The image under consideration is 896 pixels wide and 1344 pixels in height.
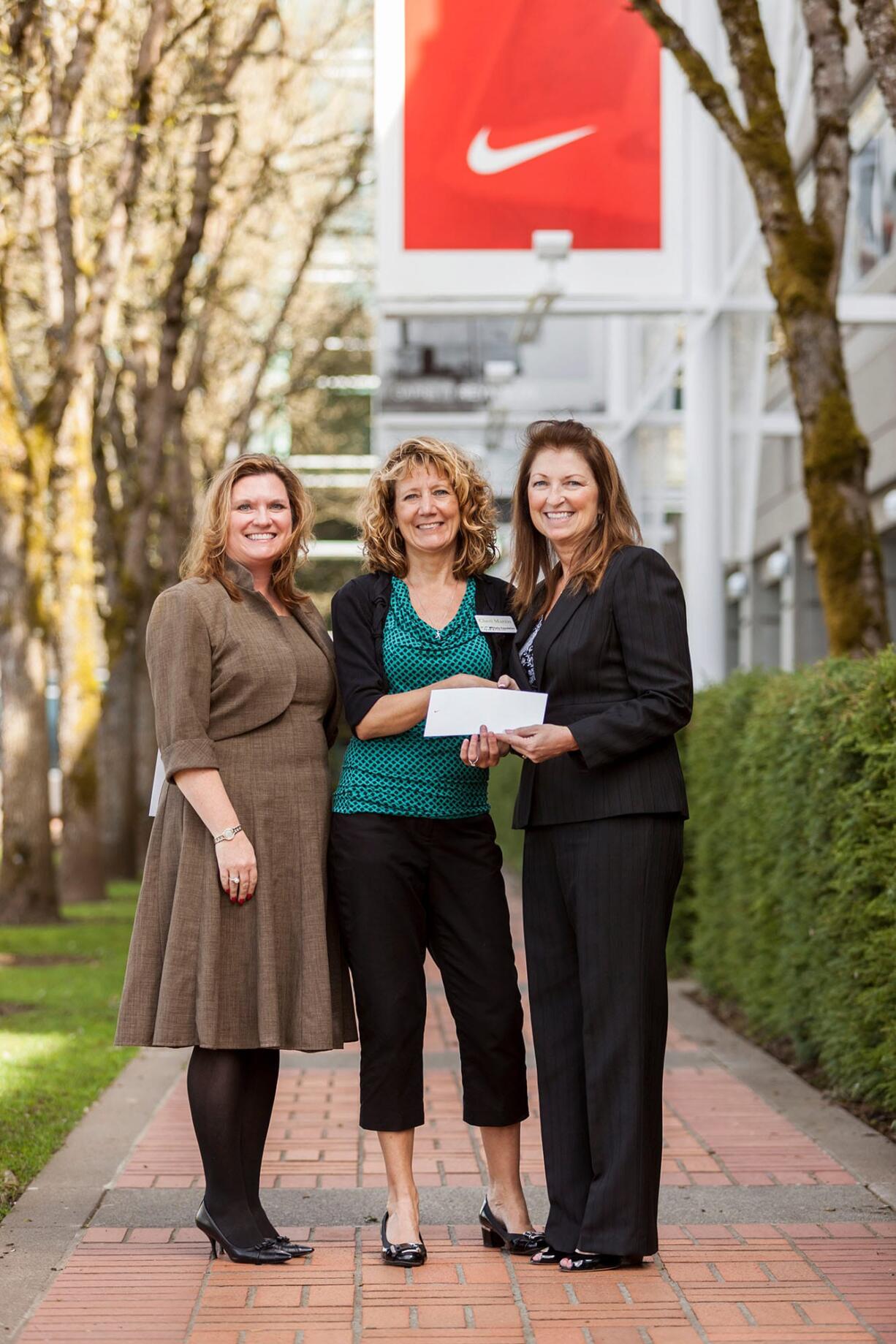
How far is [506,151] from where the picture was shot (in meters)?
12.6

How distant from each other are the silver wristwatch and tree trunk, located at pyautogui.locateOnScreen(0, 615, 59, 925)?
9202mm

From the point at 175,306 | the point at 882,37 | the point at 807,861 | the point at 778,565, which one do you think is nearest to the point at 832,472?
the point at 882,37

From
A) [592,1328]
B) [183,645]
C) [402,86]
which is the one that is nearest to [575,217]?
[402,86]

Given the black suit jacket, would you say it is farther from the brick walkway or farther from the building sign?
the building sign

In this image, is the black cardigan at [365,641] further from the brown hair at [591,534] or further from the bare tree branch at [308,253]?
the bare tree branch at [308,253]

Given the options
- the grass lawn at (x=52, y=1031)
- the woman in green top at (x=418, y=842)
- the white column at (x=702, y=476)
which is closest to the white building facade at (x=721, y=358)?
the white column at (x=702, y=476)

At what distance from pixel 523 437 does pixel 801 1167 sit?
2.46m

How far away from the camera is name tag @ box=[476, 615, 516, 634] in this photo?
4641mm

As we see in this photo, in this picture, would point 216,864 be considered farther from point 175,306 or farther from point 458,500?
point 175,306

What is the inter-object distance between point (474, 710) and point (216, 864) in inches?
30.8

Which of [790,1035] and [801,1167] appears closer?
[801,1167]

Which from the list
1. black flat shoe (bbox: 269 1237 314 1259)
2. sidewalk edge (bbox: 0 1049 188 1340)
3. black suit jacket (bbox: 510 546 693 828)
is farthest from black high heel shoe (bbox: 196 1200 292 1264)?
black suit jacket (bbox: 510 546 693 828)

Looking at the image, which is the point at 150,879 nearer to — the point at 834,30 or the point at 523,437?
the point at 523,437

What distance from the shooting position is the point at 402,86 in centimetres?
1288
